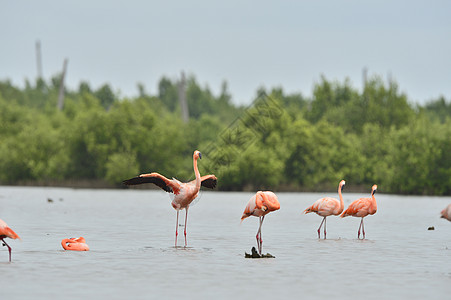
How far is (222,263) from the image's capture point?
14.6 m

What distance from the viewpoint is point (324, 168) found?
7300 centimetres

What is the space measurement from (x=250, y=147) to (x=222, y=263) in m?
55.0

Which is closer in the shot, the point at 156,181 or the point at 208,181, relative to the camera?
the point at 156,181

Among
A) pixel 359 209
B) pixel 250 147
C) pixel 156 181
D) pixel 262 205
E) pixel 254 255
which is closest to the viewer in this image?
pixel 254 255

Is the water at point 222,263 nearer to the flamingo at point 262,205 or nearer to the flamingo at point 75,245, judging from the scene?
the flamingo at point 75,245

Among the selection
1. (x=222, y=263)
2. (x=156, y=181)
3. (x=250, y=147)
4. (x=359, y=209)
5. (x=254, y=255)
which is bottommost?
(x=222, y=263)

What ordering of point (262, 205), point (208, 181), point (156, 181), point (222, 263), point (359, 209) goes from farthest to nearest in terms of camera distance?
point (359, 209) → point (208, 181) → point (156, 181) → point (262, 205) → point (222, 263)

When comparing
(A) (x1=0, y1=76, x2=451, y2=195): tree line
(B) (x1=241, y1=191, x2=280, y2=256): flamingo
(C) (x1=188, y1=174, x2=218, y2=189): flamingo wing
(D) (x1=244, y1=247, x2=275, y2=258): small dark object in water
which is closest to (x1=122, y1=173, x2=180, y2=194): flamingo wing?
(C) (x1=188, y1=174, x2=218, y2=189): flamingo wing

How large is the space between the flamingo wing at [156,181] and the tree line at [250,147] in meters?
41.0

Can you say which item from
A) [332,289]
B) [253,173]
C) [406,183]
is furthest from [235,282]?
[253,173]

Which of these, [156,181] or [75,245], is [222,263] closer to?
[75,245]

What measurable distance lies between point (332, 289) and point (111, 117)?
6624 centimetres

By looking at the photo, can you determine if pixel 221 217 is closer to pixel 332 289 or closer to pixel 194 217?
pixel 194 217

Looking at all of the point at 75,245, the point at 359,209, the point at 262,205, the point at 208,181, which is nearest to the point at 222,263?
the point at 262,205
